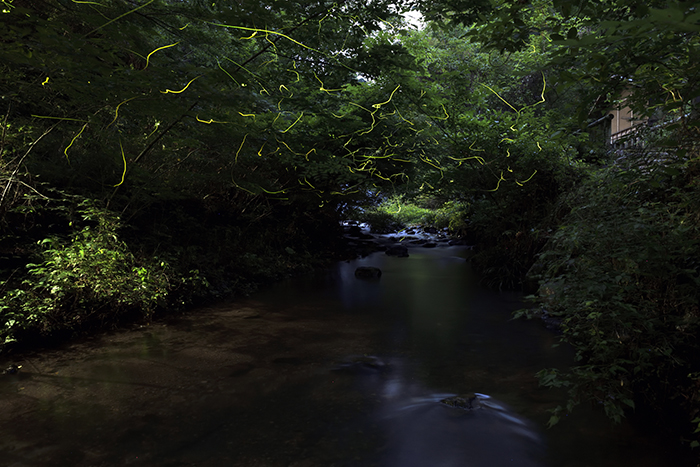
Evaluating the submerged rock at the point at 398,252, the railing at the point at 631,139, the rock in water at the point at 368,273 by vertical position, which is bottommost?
the rock in water at the point at 368,273

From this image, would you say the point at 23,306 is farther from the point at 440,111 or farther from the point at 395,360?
the point at 440,111

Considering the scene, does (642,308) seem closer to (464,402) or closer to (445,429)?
(464,402)

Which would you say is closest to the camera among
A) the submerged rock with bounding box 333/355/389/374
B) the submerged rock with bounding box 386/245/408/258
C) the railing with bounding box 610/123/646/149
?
the railing with bounding box 610/123/646/149

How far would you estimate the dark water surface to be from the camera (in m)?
2.92

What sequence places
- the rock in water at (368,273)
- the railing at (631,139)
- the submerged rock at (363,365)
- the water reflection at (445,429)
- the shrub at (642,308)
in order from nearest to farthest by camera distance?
the shrub at (642,308) < the water reflection at (445,429) < the railing at (631,139) < the submerged rock at (363,365) < the rock in water at (368,273)

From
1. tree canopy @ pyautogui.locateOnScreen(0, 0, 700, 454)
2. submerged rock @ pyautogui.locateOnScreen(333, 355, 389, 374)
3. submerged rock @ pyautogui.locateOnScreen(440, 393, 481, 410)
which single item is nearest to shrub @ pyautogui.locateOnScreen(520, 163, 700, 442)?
tree canopy @ pyautogui.locateOnScreen(0, 0, 700, 454)

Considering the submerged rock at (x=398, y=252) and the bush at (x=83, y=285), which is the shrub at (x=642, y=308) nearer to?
the bush at (x=83, y=285)

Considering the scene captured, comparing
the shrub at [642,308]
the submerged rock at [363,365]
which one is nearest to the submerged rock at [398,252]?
the submerged rock at [363,365]

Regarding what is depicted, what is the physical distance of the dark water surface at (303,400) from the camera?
2.92 m

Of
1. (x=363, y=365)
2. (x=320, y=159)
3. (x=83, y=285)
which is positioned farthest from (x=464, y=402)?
(x=320, y=159)

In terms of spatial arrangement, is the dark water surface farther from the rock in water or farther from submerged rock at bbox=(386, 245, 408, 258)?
submerged rock at bbox=(386, 245, 408, 258)

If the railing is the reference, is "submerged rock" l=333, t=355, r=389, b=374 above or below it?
below

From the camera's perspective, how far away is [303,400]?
3711mm

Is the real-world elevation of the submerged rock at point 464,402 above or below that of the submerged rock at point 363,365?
below
